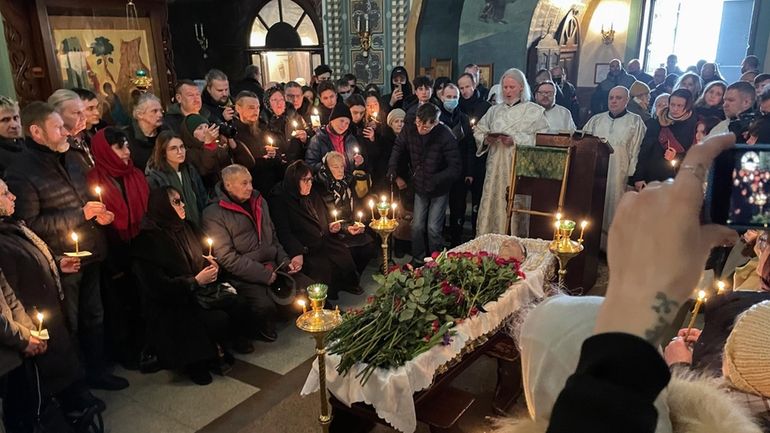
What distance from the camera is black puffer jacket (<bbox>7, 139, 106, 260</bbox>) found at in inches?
128

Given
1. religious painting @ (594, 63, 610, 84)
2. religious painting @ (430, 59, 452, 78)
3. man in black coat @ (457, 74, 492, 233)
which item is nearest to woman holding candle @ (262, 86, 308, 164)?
man in black coat @ (457, 74, 492, 233)

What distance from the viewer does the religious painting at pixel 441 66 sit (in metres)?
9.75

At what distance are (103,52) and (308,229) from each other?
3.36 m

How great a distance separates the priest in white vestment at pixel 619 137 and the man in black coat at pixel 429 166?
1674 millimetres

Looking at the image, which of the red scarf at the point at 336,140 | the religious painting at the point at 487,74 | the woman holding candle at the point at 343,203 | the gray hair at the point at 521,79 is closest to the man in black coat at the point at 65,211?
the woman holding candle at the point at 343,203

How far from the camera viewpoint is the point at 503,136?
18.7ft

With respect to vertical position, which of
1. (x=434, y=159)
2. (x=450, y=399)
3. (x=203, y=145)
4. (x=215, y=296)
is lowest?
(x=450, y=399)

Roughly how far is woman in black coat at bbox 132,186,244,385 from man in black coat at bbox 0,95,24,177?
81cm

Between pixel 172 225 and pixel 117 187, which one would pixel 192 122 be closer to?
pixel 117 187

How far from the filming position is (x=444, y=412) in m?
2.82

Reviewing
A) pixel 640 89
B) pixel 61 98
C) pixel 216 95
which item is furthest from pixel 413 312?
Result: pixel 640 89

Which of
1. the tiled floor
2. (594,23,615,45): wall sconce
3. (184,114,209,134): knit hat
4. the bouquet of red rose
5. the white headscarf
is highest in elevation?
(594,23,615,45): wall sconce

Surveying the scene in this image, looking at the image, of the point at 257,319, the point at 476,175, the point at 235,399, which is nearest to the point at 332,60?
the point at 476,175

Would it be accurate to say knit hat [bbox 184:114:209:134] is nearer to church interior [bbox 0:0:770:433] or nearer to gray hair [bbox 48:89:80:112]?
church interior [bbox 0:0:770:433]
